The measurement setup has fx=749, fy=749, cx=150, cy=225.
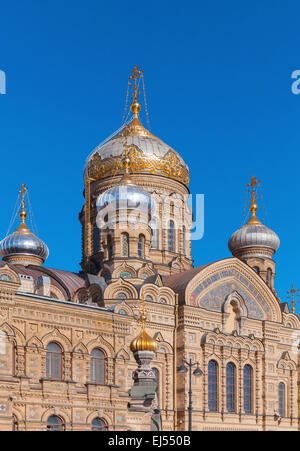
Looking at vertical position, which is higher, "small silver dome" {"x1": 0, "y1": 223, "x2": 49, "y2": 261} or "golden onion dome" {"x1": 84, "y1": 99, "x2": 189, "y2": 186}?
"golden onion dome" {"x1": 84, "y1": 99, "x2": 189, "y2": 186}

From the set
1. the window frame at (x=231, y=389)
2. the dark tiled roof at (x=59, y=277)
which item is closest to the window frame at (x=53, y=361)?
the dark tiled roof at (x=59, y=277)

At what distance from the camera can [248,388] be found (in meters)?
30.5

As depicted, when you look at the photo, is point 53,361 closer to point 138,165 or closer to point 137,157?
point 138,165

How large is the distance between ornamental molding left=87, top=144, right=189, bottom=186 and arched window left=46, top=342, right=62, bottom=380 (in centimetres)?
1258

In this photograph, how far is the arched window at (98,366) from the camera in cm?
2328

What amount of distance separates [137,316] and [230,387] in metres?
5.44

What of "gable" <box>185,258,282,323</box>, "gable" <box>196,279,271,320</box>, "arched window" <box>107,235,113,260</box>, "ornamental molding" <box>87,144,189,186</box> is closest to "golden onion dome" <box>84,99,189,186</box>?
"ornamental molding" <box>87,144,189,186</box>

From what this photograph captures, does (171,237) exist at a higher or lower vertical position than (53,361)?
higher

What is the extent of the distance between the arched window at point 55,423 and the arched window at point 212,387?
9144 mm

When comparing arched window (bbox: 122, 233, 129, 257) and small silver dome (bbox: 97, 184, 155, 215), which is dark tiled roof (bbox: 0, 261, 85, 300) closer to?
arched window (bbox: 122, 233, 129, 257)

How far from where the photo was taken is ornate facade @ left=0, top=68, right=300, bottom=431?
71.2ft

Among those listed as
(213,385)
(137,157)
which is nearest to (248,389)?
(213,385)

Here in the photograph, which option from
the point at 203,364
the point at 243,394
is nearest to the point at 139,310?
the point at 203,364
